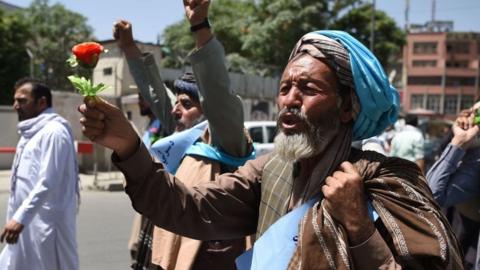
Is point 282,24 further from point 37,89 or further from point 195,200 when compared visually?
point 195,200

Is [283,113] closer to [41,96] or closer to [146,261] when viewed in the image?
[146,261]

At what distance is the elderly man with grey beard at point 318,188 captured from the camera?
1.42 metres

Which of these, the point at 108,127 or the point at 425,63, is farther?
the point at 425,63

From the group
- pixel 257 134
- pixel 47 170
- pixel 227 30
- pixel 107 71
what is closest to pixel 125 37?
pixel 107 71

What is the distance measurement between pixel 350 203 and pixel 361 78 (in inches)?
15.5

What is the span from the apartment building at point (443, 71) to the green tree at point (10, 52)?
185 feet

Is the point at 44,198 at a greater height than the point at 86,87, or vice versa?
the point at 86,87

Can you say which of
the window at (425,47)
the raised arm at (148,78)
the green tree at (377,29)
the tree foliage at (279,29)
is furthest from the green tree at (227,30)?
the window at (425,47)

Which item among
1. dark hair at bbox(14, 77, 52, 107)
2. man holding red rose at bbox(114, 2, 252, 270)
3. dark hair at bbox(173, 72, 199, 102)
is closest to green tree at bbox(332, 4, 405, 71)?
dark hair at bbox(14, 77, 52, 107)

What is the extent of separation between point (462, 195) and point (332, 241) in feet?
7.62

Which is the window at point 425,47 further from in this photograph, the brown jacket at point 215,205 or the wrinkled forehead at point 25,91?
the brown jacket at point 215,205

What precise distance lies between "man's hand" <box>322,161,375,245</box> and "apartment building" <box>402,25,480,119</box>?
75336 mm

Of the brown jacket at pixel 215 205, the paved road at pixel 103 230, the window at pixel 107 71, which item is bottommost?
the paved road at pixel 103 230

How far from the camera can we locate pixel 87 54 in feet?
5.06
